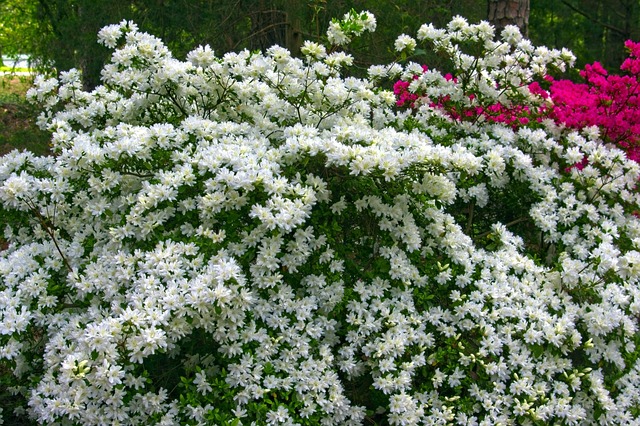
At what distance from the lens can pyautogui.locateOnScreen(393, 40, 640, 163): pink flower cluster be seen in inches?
166

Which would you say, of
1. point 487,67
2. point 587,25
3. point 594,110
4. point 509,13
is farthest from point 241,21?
point 587,25

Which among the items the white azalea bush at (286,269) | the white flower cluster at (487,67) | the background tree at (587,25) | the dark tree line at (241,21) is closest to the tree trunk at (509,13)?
Result: the dark tree line at (241,21)

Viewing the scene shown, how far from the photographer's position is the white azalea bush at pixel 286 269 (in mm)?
2635

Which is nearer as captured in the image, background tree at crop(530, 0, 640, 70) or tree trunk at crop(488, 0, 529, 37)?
tree trunk at crop(488, 0, 529, 37)

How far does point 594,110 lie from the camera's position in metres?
4.32

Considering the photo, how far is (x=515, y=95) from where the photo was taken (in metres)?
4.21

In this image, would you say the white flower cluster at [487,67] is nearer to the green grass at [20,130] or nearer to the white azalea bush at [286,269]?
the white azalea bush at [286,269]

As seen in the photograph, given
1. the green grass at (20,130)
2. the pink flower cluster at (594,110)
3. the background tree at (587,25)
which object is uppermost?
the background tree at (587,25)

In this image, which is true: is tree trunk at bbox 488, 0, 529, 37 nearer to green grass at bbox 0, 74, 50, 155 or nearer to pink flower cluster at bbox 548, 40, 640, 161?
pink flower cluster at bbox 548, 40, 640, 161

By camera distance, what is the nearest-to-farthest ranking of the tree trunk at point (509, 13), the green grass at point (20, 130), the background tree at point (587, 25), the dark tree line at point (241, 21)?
1. the tree trunk at point (509, 13)
2. the dark tree line at point (241, 21)
3. the green grass at point (20, 130)
4. the background tree at point (587, 25)

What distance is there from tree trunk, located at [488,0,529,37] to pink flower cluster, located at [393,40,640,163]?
1476 millimetres

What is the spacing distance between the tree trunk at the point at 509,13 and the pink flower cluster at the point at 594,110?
4.84 ft

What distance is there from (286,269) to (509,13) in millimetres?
3967

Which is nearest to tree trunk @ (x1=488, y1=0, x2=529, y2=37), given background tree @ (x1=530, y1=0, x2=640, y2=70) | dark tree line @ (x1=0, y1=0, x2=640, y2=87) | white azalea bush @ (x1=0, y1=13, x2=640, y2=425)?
dark tree line @ (x1=0, y1=0, x2=640, y2=87)
